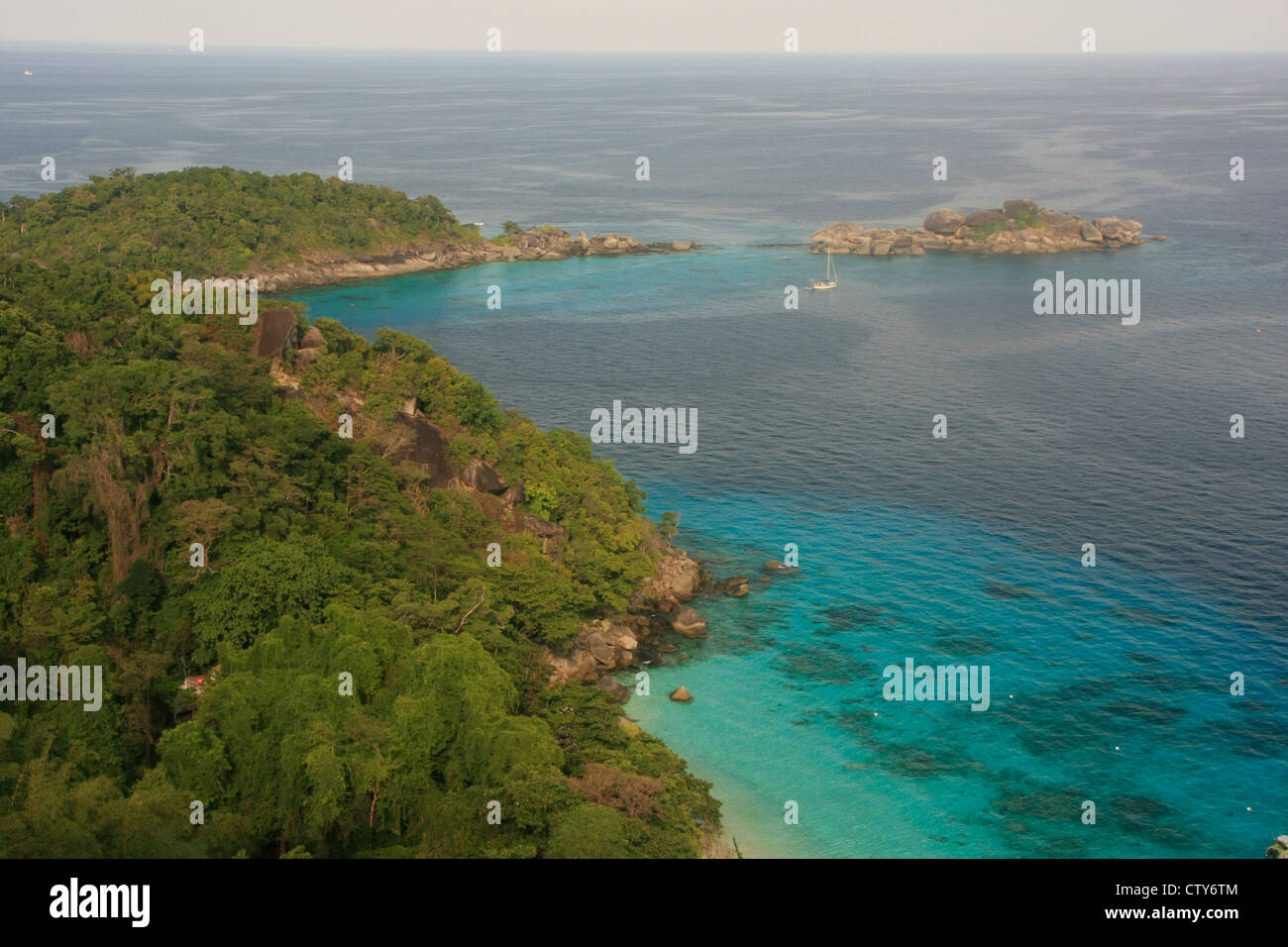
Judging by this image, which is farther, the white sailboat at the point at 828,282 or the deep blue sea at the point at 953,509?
the white sailboat at the point at 828,282

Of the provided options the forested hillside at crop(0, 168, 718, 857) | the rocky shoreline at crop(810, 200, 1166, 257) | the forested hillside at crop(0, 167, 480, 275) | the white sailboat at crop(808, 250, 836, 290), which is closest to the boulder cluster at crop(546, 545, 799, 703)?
the forested hillside at crop(0, 168, 718, 857)

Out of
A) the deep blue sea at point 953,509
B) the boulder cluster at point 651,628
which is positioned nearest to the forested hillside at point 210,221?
the deep blue sea at point 953,509

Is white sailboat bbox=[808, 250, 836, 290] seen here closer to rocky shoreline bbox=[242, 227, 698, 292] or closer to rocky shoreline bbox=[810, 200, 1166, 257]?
rocky shoreline bbox=[810, 200, 1166, 257]

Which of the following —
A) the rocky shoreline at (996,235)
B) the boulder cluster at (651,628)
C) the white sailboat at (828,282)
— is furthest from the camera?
the rocky shoreline at (996,235)

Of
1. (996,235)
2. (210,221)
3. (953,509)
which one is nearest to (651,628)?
(953,509)

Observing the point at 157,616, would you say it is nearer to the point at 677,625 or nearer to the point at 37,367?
the point at 37,367

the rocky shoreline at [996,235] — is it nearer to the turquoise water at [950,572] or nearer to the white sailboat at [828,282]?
the white sailboat at [828,282]
